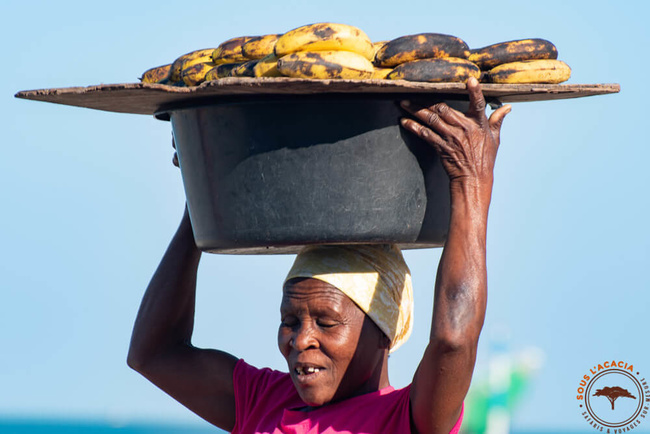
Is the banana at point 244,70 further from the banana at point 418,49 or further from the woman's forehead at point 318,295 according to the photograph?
the woman's forehead at point 318,295

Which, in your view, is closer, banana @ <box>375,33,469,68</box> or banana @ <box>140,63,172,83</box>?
banana @ <box>375,33,469,68</box>

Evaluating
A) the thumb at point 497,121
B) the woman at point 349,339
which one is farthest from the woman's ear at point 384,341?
the thumb at point 497,121

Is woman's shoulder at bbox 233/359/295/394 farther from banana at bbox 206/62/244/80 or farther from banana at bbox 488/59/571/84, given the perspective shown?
banana at bbox 488/59/571/84

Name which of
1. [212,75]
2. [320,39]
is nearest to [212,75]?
[212,75]

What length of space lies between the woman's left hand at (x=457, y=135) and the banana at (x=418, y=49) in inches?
5.1

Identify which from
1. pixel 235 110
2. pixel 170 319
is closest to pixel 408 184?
pixel 235 110

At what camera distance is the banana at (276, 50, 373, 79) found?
2674mm

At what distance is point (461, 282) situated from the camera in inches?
107

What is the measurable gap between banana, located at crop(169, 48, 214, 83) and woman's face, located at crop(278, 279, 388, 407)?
760mm

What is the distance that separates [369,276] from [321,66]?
792 mm

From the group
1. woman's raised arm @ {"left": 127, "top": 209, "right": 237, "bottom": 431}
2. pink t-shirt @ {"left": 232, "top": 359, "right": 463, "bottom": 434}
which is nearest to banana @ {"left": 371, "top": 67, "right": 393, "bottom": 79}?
pink t-shirt @ {"left": 232, "top": 359, "right": 463, "bottom": 434}

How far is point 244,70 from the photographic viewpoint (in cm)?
281

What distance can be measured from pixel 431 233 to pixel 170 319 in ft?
3.90

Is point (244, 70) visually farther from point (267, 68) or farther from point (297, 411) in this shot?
point (297, 411)
